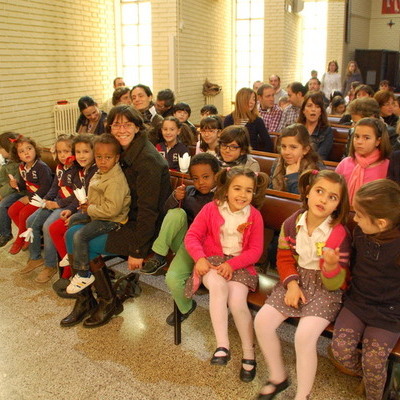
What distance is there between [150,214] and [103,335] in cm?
90

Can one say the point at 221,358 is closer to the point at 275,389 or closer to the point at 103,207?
the point at 275,389

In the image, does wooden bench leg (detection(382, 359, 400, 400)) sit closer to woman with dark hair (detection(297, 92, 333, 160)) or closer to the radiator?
woman with dark hair (detection(297, 92, 333, 160))

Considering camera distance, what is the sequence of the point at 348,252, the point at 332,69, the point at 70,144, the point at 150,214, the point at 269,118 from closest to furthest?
the point at 348,252, the point at 150,214, the point at 70,144, the point at 269,118, the point at 332,69

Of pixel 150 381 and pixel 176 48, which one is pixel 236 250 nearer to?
pixel 150 381

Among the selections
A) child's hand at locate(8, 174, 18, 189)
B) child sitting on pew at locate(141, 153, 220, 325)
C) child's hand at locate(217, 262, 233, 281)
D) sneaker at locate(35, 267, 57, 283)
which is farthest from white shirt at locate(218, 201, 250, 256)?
child's hand at locate(8, 174, 18, 189)

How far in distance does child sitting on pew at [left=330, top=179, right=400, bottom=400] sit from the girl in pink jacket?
22.0 inches

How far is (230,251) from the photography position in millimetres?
2908

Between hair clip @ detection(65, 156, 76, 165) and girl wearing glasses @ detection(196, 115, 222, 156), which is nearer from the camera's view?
hair clip @ detection(65, 156, 76, 165)

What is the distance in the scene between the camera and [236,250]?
2.90 meters

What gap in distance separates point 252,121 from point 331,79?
7256mm

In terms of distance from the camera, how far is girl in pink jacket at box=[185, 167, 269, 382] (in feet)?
8.87

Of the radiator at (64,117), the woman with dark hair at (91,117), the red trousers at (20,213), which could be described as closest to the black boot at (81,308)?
the red trousers at (20,213)

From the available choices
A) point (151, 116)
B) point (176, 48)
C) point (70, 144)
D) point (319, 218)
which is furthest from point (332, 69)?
point (319, 218)

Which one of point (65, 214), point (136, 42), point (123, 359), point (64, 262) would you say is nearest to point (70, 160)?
point (65, 214)
